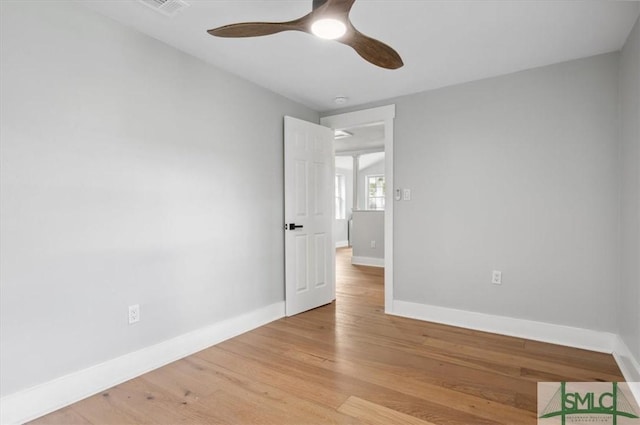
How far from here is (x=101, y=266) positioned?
2.13 meters

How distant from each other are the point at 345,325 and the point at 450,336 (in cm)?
95

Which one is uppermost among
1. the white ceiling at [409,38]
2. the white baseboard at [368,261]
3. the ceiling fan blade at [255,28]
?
the white ceiling at [409,38]

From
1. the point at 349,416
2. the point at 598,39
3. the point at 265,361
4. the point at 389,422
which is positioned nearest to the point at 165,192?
the point at 265,361

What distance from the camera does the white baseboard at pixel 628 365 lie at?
203cm

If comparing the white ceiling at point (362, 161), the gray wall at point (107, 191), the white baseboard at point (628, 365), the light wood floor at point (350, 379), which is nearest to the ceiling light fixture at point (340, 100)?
the gray wall at point (107, 191)

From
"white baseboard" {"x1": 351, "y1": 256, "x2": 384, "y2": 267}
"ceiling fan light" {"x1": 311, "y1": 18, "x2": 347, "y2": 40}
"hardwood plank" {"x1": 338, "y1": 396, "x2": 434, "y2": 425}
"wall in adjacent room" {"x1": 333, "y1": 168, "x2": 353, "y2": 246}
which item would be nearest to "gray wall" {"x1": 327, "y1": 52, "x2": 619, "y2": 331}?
"hardwood plank" {"x1": 338, "y1": 396, "x2": 434, "y2": 425}

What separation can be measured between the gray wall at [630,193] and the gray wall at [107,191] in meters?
2.85

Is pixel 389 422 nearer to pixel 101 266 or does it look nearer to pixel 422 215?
pixel 101 266

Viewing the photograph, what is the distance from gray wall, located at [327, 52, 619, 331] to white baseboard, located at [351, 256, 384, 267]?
3103mm

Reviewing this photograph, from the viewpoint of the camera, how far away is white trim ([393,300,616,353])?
8.88ft

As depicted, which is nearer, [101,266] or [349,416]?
[349,416]

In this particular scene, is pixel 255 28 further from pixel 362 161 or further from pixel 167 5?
pixel 362 161

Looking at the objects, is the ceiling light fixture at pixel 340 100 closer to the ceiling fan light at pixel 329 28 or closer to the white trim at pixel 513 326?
the ceiling fan light at pixel 329 28

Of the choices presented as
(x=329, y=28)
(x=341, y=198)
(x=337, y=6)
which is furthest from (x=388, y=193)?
(x=341, y=198)
